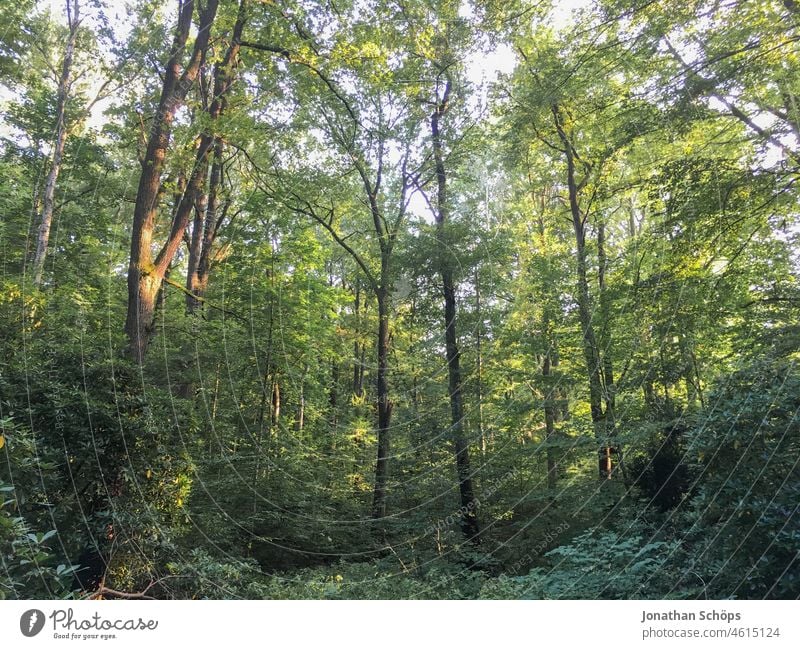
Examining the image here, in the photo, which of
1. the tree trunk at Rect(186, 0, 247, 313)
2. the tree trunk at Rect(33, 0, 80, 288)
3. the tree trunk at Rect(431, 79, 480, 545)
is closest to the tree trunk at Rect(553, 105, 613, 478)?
the tree trunk at Rect(431, 79, 480, 545)

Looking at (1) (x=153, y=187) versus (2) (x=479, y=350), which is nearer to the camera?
(1) (x=153, y=187)

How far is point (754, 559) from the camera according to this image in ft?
10.5

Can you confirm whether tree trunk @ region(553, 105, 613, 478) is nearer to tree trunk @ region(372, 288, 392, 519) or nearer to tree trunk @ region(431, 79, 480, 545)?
tree trunk @ region(431, 79, 480, 545)

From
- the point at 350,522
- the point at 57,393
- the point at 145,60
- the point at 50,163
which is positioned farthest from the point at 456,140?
the point at 57,393

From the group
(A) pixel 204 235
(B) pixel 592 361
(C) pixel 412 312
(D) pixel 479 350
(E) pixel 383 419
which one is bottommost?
(E) pixel 383 419

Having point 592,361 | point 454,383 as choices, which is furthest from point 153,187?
point 592,361

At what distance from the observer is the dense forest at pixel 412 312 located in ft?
12.9

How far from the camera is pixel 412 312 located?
10.6 meters

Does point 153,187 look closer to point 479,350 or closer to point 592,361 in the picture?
point 479,350

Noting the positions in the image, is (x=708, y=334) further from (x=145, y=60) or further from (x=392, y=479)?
(x=145, y=60)

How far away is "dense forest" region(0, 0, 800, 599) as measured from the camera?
3938 mm

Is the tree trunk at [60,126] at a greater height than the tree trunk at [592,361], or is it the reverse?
the tree trunk at [60,126]

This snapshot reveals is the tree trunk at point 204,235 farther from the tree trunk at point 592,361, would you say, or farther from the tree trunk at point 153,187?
the tree trunk at point 592,361

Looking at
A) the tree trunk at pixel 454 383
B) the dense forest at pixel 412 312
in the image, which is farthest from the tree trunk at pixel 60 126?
the tree trunk at pixel 454 383
